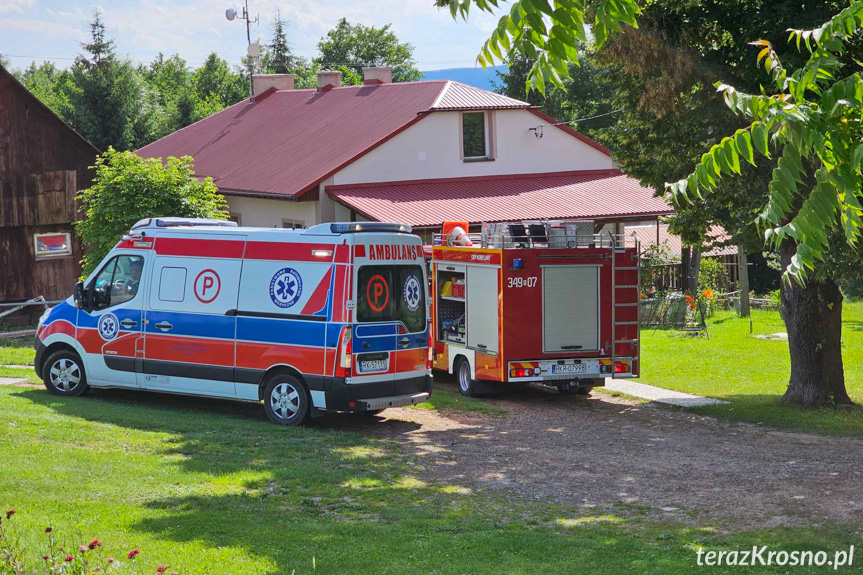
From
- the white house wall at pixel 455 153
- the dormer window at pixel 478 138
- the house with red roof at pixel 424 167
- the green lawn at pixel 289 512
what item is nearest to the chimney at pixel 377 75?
the house with red roof at pixel 424 167

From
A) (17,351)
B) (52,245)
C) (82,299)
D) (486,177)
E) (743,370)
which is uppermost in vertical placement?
(486,177)

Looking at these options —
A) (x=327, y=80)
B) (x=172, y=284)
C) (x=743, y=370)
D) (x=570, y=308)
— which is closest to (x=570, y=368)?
(x=570, y=308)

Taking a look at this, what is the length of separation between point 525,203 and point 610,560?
22.0 metres

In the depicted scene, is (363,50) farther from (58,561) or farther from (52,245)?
(58,561)

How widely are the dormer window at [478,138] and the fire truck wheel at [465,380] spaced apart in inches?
536

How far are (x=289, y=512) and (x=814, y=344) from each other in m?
10.4

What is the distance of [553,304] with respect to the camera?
16.6 m

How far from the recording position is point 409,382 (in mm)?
14125

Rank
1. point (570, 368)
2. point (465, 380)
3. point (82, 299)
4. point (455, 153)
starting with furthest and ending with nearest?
point (455, 153), point (465, 380), point (570, 368), point (82, 299)

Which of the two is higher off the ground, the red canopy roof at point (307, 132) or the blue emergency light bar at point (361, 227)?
the red canopy roof at point (307, 132)

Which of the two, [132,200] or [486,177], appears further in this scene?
[486,177]

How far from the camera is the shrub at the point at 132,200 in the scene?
2295 cm

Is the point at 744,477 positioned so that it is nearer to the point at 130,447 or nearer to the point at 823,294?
the point at 823,294

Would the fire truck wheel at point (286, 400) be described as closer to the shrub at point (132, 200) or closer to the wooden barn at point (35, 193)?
the shrub at point (132, 200)
